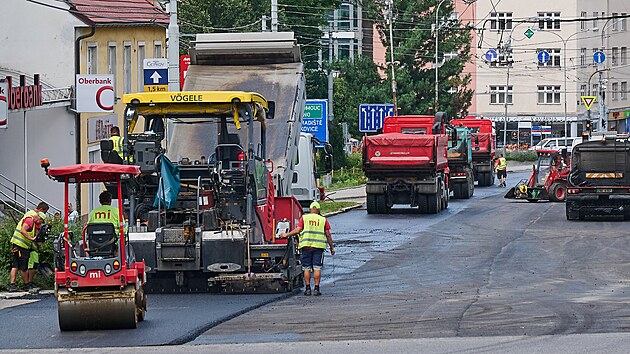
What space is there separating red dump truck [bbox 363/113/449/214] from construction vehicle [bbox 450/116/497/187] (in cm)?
1738

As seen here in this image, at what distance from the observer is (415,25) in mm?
73062

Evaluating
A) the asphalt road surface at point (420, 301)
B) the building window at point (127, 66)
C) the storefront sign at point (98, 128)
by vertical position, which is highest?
the building window at point (127, 66)

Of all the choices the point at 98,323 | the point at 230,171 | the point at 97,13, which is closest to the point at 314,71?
the point at 97,13

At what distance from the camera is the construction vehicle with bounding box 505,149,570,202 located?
42.2 metres

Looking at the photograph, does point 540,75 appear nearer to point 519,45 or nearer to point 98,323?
point 519,45

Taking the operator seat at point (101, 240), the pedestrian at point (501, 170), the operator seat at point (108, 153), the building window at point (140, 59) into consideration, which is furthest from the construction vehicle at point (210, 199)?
the pedestrian at point (501, 170)

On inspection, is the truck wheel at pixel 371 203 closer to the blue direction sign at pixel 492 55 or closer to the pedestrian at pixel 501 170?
the pedestrian at pixel 501 170

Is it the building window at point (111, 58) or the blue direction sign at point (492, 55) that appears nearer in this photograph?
the building window at point (111, 58)

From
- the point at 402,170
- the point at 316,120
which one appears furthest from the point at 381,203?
the point at 316,120

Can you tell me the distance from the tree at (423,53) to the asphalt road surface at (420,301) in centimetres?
4245

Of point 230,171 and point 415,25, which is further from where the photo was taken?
point 415,25

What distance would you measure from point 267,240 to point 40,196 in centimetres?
1662

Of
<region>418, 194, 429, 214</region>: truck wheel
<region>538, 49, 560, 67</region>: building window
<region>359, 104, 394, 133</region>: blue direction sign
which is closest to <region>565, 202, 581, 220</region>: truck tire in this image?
<region>418, 194, 429, 214</region>: truck wheel

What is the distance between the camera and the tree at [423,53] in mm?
71938
